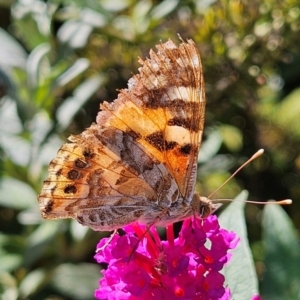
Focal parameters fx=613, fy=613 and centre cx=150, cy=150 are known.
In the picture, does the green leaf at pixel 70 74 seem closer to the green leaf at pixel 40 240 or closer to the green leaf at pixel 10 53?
the green leaf at pixel 10 53

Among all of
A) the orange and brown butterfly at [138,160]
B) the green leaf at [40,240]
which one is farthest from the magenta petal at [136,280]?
the green leaf at [40,240]

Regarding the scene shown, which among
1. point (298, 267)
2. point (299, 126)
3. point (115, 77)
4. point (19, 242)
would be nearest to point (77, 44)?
point (115, 77)

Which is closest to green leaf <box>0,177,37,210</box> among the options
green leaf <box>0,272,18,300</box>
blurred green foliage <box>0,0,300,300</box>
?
blurred green foliage <box>0,0,300,300</box>

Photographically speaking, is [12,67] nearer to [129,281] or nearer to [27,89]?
[27,89]

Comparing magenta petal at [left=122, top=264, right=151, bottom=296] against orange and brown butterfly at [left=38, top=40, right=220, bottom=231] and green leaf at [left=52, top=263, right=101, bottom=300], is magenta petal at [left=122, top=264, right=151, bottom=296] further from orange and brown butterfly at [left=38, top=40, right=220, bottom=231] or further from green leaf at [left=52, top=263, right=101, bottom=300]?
green leaf at [left=52, top=263, right=101, bottom=300]

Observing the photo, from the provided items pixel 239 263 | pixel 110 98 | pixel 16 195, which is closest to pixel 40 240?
pixel 16 195
